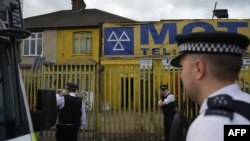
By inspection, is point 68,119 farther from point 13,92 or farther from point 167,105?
point 13,92

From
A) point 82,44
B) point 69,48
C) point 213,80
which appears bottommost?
point 213,80

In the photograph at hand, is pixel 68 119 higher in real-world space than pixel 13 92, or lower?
lower

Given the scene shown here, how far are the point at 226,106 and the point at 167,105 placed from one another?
9641 millimetres

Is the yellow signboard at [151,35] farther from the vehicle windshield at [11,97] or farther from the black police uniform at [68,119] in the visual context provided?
the vehicle windshield at [11,97]

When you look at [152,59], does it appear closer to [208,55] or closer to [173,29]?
[173,29]

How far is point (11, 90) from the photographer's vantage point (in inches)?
135

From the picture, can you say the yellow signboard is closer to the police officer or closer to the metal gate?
the metal gate

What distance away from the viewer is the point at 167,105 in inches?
452

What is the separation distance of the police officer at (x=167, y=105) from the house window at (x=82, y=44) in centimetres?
2324

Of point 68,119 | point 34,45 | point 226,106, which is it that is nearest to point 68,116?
point 68,119

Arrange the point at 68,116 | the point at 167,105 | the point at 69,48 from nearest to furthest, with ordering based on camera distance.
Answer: the point at 68,116 → the point at 167,105 → the point at 69,48

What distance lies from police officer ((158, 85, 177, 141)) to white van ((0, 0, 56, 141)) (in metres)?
7.85

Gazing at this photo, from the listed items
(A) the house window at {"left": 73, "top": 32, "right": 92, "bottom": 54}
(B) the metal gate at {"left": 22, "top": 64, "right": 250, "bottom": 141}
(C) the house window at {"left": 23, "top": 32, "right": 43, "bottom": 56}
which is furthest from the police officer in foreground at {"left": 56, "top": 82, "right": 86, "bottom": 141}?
(C) the house window at {"left": 23, "top": 32, "right": 43, "bottom": 56}

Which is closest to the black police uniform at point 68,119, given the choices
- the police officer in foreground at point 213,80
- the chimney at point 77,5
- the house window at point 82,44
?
the police officer in foreground at point 213,80
